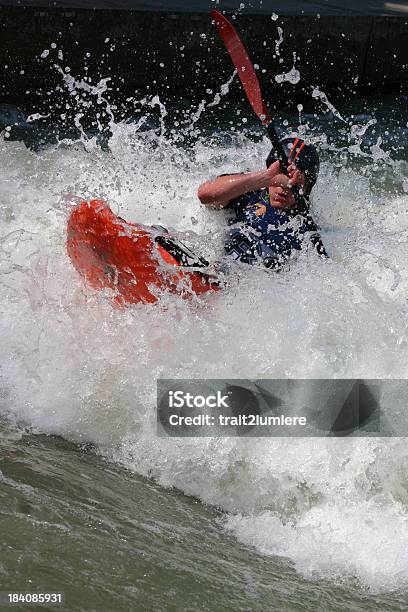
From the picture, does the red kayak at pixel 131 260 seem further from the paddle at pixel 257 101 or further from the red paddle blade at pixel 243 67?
the red paddle blade at pixel 243 67

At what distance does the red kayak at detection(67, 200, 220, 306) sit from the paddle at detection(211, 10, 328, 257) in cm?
54

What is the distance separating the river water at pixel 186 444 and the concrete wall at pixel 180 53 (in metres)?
2.87

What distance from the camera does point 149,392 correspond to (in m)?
3.80

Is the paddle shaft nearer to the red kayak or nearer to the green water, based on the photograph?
the red kayak

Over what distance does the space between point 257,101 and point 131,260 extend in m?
1.15

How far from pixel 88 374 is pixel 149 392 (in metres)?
0.31

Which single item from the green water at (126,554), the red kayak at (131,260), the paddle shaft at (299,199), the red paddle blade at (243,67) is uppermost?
the red paddle blade at (243,67)

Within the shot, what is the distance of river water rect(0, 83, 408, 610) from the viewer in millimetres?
2748

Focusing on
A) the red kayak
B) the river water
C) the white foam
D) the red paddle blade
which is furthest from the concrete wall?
the red kayak

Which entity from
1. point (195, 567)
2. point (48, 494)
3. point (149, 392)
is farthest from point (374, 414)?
point (48, 494)

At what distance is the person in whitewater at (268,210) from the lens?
405 cm

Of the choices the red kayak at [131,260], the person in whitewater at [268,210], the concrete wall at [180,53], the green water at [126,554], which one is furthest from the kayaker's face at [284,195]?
the concrete wall at [180,53]

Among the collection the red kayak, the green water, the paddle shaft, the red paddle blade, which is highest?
the red paddle blade

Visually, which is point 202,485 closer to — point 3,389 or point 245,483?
point 245,483
